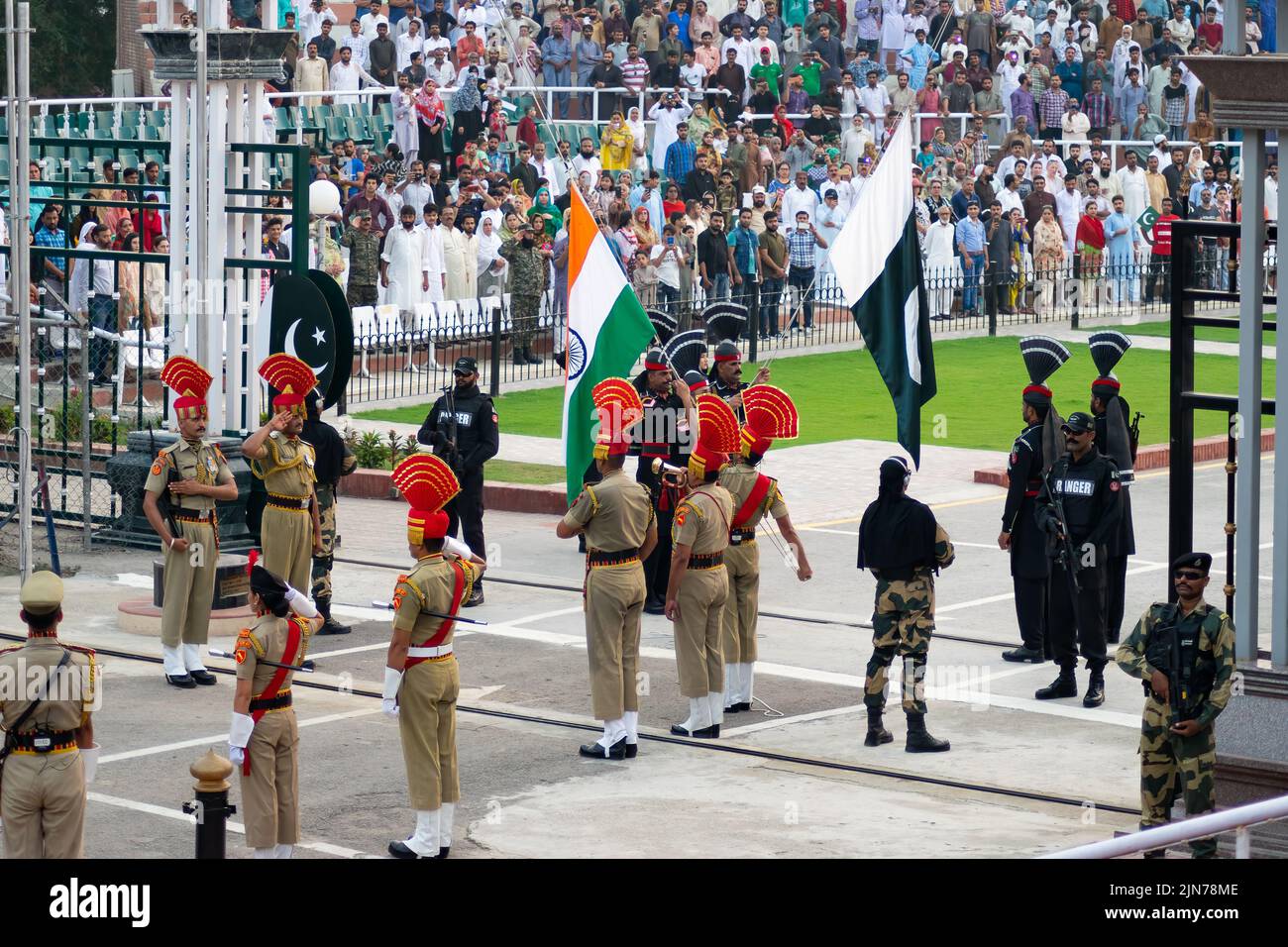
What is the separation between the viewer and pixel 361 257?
27094 millimetres

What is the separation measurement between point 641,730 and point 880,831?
253 cm

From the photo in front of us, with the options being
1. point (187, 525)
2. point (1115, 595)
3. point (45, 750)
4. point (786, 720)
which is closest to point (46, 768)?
point (45, 750)

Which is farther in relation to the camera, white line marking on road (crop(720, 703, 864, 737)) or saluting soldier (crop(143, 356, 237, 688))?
saluting soldier (crop(143, 356, 237, 688))

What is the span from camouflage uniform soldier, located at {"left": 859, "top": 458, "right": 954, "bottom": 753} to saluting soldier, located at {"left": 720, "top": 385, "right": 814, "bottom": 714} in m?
0.92

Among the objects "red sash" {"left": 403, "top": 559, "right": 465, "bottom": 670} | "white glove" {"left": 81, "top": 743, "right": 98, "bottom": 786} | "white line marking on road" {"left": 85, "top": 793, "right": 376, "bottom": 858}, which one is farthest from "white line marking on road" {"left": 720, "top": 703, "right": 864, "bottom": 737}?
"white glove" {"left": 81, "top": 743, "right": 98, "bottom": 786}

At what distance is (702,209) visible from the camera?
30.8 metres

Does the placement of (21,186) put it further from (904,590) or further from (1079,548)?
(1079,548)

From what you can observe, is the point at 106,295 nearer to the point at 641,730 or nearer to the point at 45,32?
the point at 641,730

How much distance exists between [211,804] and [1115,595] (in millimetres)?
7830

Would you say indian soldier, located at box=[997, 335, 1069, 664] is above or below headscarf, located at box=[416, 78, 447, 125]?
below

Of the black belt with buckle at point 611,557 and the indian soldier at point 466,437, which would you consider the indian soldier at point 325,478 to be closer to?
the indian soldier at point 466,437

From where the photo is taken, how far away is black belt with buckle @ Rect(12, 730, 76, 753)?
9523 mm

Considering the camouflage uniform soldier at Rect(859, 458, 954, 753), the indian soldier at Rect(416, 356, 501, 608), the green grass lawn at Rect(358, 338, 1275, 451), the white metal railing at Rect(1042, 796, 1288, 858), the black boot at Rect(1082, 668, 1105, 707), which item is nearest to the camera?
the white metal railing at Rect(1042, 796, 1288, 858)

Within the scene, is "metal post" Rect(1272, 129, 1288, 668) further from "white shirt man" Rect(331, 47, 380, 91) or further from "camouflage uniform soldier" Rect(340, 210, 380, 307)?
"white shirt man" Rect(331, 47, 380, 91)
